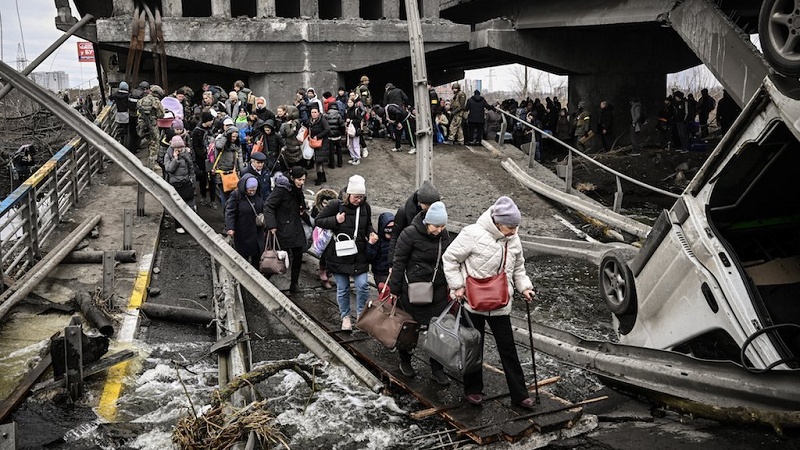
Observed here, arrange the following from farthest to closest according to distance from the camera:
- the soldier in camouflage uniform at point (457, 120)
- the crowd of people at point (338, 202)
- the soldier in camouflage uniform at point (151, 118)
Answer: the soldier in camouflage uniform at point (457, 120) < the soldier in camouflage uniform at point (151, 118) < the crowd of people at point (338, 202)

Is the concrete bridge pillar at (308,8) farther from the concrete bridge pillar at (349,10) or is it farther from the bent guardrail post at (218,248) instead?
the bent guardrail post at (218,248)

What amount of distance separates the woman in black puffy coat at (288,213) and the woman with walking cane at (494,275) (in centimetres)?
408

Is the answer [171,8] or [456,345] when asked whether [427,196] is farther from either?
[171,8]

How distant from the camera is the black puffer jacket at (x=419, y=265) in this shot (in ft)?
21.1

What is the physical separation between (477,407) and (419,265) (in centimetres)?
133

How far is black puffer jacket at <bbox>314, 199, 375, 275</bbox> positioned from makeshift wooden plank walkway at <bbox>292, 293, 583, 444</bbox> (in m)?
0.82

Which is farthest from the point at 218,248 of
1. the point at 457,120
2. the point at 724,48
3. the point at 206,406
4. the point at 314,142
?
the point at 457,120

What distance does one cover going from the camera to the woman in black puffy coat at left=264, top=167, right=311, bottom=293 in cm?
947

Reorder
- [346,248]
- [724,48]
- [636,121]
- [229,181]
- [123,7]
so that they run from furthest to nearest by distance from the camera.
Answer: [636,121], [123,7], [724,48], [229,181], [346,248]

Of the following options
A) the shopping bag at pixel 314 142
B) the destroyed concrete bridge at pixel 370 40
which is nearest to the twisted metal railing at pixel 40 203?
the shopping bag at pixel 314 142

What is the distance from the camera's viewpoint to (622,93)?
2612cm

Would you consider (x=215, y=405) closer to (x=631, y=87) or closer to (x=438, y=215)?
(x=438, y=215)

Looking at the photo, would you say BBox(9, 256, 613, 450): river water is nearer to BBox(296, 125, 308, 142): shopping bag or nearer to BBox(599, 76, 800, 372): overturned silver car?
BBox(599, 76, 800, 372): overturned silver car

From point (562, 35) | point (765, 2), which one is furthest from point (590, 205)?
point (562, 35)
